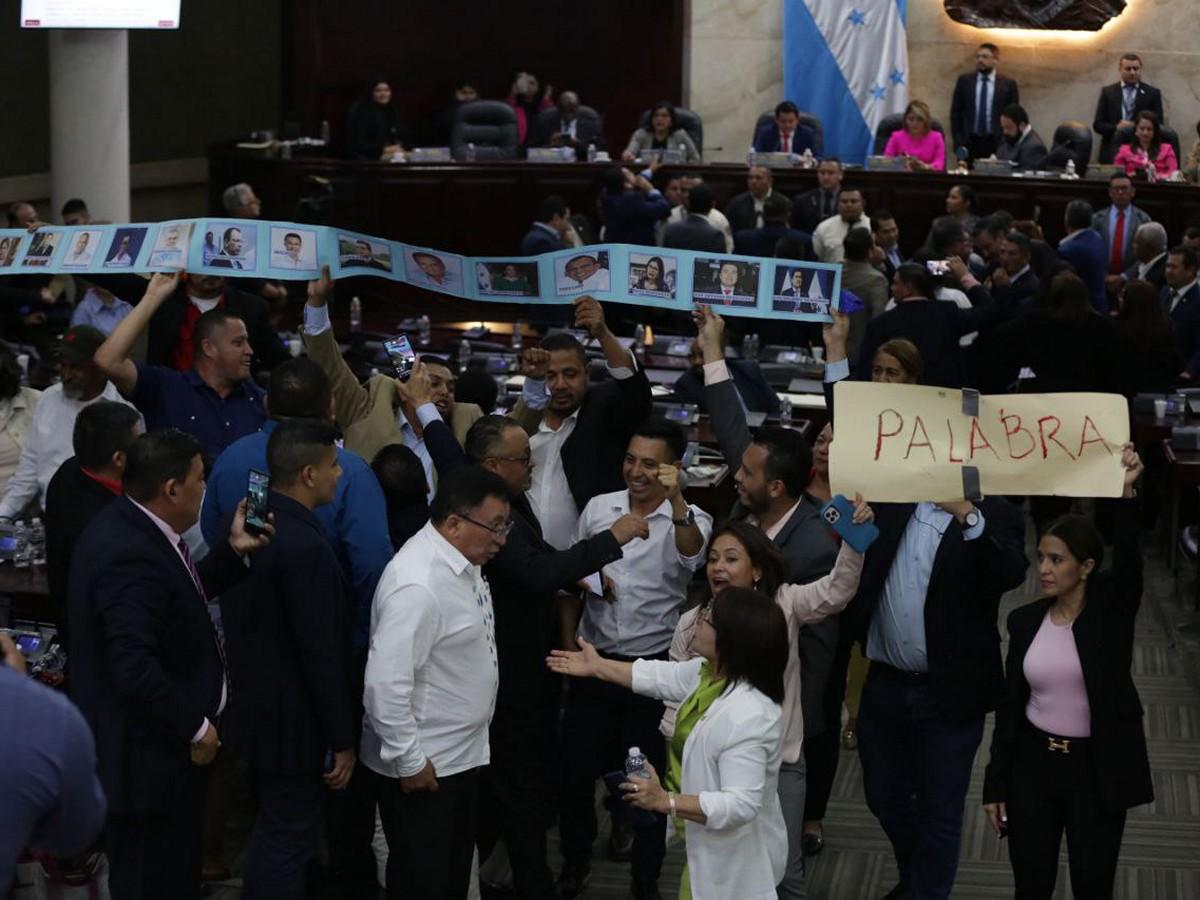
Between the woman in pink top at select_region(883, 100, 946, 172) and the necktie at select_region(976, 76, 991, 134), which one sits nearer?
the woman in pink top at select_region(883, 100, 946, 172)

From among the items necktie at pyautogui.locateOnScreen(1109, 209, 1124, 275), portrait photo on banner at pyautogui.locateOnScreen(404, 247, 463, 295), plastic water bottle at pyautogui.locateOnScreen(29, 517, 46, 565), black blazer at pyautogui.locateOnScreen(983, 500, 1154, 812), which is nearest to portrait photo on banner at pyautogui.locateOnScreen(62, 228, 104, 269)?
plastic water bottle at pyautogui.locateOnScreen(29, 517, 46, 565)

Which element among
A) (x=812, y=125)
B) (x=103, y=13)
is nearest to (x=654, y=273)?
(x=103, y=13)

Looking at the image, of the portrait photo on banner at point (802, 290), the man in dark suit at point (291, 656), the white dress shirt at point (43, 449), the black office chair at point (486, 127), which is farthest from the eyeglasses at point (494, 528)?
the black office chair at point (486, 127)

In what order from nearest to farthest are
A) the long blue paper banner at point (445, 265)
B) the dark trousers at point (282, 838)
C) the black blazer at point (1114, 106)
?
1. the dark trousers at point (282, 838)
2. the long blue paper banner at point (445, 265)
3. the black blazer at point (1114, 106)

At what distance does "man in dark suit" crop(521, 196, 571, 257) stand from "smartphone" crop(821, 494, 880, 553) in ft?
19.7

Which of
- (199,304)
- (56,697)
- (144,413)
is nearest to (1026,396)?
(56,697)

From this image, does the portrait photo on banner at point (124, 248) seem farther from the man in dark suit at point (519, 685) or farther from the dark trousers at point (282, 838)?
the dark trousers at point (282, 838)

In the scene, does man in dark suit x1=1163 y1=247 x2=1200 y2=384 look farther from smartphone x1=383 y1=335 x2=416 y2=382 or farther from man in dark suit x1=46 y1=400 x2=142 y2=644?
man in dark suit x1=46 y1=400 x2=142 y2=644

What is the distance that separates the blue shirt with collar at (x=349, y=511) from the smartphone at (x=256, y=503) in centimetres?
50

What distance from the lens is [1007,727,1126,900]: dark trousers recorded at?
4.11 meters

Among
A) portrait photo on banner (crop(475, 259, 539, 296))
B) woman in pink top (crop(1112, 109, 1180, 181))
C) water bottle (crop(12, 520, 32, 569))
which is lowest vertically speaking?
water bottle (crop(12, 520, 32, 569))

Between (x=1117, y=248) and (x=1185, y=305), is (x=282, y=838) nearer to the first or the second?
(x=1185, y=305)

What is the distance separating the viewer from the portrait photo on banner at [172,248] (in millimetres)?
5289

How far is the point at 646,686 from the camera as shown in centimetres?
395
